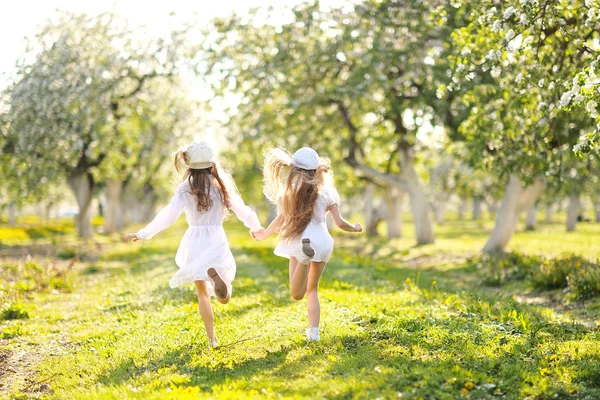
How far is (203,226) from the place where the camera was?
7.50m

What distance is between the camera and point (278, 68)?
65.0 feet

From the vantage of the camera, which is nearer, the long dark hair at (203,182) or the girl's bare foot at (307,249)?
the girl's bare foot at (307,249)

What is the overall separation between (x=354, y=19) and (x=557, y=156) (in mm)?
7253

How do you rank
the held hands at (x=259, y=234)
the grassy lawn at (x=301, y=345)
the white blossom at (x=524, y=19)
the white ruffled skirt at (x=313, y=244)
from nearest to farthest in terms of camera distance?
the grassy lawn at (x=301, y=345) → the white ruffled skirt at (x=313, y=244) → the held hands at (x=259, y=234) → the white blossom at (x=524, y=19)

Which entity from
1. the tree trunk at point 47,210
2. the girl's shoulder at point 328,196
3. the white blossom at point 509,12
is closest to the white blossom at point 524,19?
the white blossom at point 509,12

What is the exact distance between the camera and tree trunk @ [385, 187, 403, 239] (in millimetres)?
33084

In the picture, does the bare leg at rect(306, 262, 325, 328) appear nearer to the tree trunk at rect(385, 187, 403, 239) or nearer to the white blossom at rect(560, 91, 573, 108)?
the white blossom at rect(560, 91, 573, 108)

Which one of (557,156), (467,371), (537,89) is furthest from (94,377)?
(557,156)

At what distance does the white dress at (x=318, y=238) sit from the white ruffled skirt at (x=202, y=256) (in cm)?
65

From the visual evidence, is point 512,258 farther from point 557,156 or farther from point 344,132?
point 344,132

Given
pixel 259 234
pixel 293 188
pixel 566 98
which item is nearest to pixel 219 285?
pixel 259 234

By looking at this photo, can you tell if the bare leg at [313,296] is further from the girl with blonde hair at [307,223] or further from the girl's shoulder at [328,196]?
the girl's shoulder at [328,196]

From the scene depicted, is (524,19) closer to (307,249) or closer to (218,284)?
(307,249)

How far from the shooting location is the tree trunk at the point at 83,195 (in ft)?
95.5
